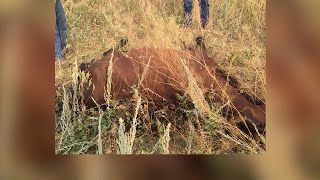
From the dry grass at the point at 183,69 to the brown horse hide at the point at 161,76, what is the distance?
3cm

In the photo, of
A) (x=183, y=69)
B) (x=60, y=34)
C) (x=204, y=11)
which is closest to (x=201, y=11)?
(x=204, y=11)

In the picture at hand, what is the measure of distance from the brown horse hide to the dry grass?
0.03 meters

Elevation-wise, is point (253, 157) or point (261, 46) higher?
point (261, 46)

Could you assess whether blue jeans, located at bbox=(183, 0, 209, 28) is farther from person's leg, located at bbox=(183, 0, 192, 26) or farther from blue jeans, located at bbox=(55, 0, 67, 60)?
blue jeans, located at bbox=(55, 0, 67, 60)

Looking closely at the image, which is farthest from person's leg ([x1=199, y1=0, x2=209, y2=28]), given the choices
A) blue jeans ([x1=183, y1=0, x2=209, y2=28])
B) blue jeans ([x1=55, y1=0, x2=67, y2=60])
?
blue jeans ([x1=55, y1=0, x2=67, y2=60])

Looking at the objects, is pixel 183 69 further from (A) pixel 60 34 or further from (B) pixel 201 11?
(A) pixel 60 34

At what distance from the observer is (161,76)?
1.24 m

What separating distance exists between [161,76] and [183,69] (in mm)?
93

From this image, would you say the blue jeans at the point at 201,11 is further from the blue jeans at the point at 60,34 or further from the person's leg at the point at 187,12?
the blue jeans at the point at 60,34

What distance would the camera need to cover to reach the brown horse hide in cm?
124
